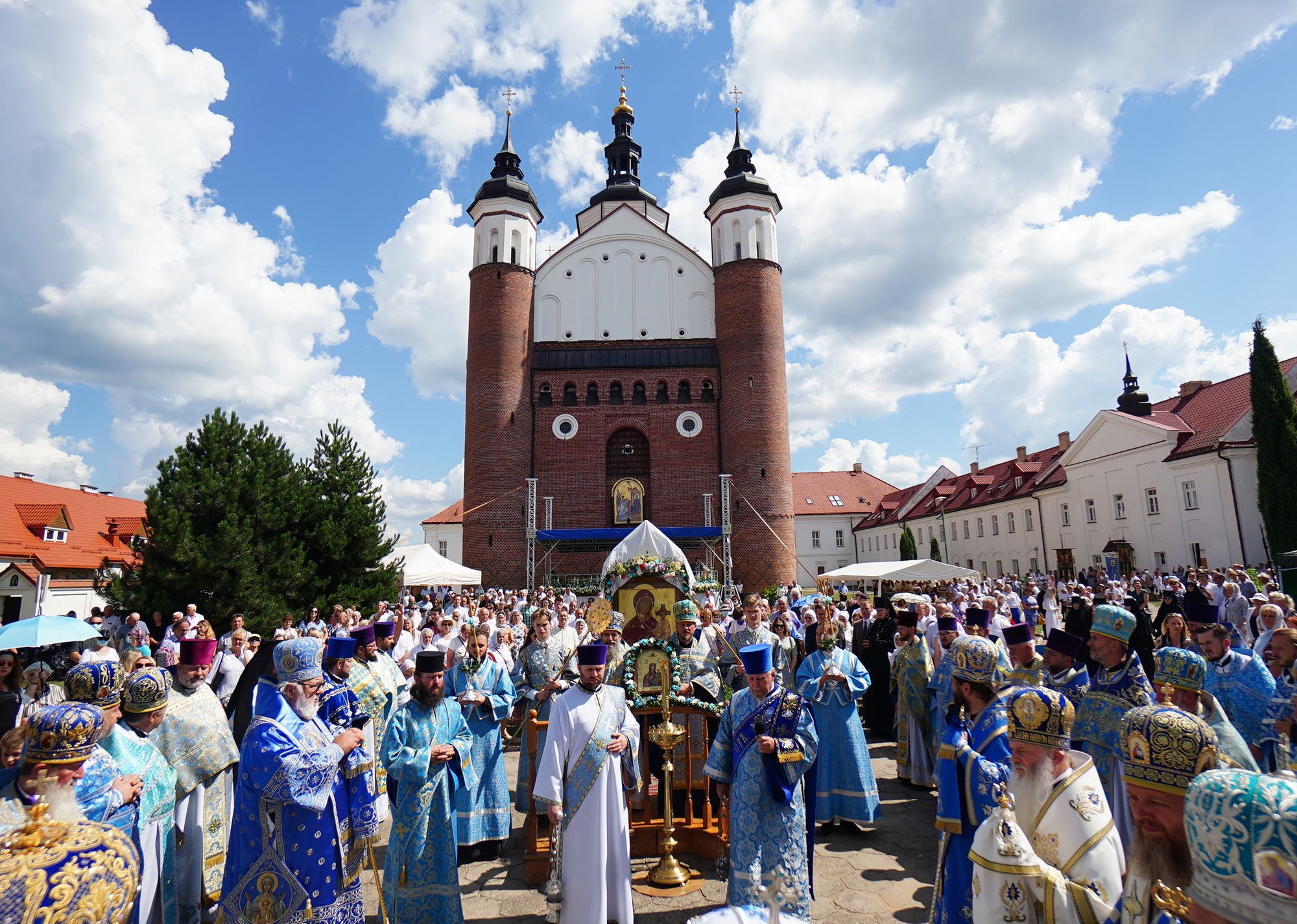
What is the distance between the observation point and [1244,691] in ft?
14.8

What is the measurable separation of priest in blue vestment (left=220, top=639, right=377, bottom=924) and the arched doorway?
23992 mm

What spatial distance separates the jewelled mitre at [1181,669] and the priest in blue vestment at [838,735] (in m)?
2.61

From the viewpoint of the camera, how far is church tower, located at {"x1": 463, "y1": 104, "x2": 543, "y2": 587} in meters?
26.2

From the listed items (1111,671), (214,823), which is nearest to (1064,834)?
(1111,671)

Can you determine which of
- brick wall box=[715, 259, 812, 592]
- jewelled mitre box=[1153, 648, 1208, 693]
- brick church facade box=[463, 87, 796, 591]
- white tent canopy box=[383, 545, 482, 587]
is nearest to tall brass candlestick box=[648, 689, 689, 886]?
→ jewelled mitre box=[1153, 648, 1208, 693]

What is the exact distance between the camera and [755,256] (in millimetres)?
28469

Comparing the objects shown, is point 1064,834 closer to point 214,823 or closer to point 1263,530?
point 214,823

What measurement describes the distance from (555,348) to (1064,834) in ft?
90.8

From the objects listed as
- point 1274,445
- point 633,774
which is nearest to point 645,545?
point 633,774

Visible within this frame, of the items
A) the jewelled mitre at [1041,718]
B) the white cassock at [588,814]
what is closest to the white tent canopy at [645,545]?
the white cassock at [588,814]

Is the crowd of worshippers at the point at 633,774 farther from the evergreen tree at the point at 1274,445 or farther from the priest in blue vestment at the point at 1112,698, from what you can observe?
the evergreen tree at the point at 1274,445

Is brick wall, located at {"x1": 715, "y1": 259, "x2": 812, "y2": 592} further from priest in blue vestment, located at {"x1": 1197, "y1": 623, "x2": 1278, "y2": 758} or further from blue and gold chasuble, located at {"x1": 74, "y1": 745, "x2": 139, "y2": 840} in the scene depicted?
blue and gold chasuble, located at {"x1": 74, "y1": 745, "x2": 139, "y2": 840}

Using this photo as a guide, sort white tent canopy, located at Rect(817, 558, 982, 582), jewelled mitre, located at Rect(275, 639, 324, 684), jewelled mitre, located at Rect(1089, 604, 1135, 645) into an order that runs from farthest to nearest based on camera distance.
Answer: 1. white tent canopy, located at Rect(817, 558, 982, 582)
2. jewelled mitre, located at Rect(1089, 604, 1135, 645)
3. jewelled mitre, located at Rect(275, 639, 324, 684)

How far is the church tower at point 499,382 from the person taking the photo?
2625 cm
